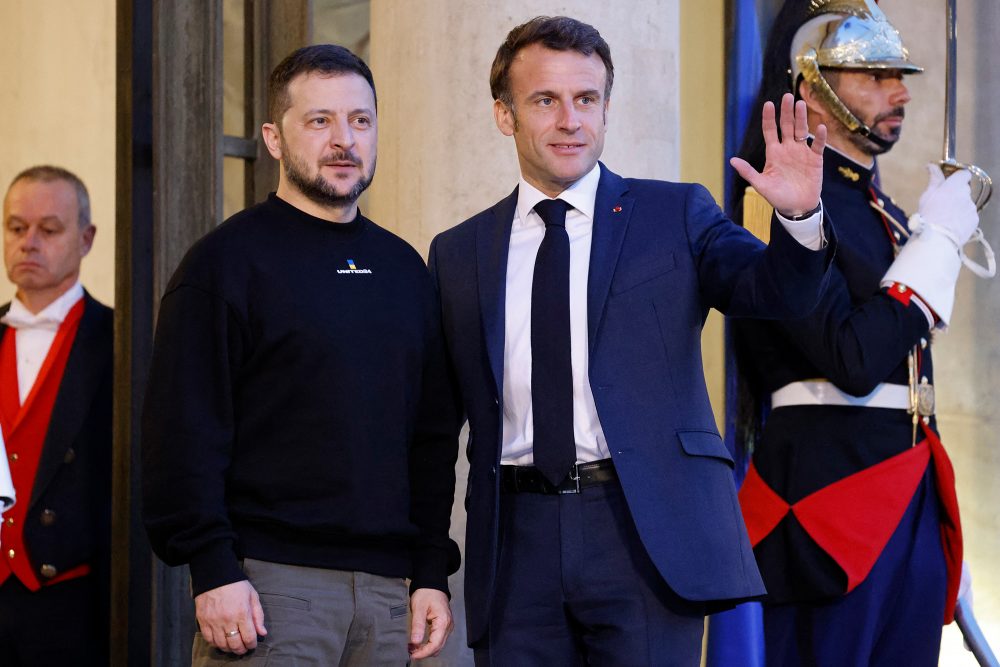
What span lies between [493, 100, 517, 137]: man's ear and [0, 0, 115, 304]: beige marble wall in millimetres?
1664

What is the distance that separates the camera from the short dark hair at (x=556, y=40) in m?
2.93

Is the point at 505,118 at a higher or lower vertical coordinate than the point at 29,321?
higher

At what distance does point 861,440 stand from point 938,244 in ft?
1.66

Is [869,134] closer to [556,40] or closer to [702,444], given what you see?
[556,40]

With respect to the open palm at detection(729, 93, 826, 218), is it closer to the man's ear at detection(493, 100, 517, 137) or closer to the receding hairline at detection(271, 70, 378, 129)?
the man's ear at detection(493, 100, 517, 137)

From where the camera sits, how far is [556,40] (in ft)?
9.62

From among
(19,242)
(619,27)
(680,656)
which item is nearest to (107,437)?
Result: (19,242)

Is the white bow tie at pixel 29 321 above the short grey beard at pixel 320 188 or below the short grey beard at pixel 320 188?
below

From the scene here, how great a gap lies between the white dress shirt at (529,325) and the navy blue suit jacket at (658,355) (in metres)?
0.03

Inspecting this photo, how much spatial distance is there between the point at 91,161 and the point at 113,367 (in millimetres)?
648

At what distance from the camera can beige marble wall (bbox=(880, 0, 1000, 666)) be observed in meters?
4.98

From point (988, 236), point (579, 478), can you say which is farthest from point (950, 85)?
point (579, 478)

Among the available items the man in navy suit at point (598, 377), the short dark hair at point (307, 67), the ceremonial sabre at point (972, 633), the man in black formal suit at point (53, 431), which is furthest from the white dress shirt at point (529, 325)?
the man in black formal suit at point (53, 431)

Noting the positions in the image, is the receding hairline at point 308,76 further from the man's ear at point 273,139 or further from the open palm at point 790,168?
the open palm at point 790,168
